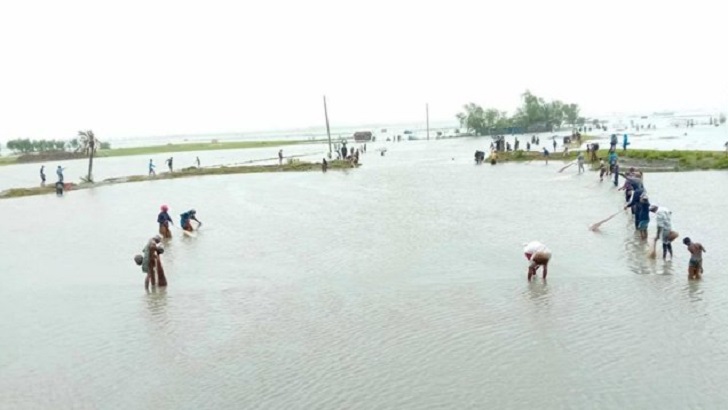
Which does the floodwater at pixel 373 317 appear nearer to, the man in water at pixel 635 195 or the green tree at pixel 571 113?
the man in water at pixel 635 195

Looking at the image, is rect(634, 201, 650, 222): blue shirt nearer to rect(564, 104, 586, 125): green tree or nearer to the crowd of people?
the crowd of people

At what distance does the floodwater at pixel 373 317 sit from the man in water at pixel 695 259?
23cm

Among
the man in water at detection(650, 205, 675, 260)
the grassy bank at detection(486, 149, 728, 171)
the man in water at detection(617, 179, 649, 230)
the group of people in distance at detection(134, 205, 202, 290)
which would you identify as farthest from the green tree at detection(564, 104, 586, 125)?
the group of people in distance at detection(134, 205, 202, 290)

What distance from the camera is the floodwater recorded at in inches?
344

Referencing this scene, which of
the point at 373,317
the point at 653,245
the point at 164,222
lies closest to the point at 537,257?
the point at 373,317

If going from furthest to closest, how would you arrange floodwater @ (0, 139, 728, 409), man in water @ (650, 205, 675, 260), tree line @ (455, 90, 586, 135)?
tree line @ (455, 90, 586, 135) → man in water @ (650, 205, 675, 260) → floodwater @ (0, 139, 728, 409)

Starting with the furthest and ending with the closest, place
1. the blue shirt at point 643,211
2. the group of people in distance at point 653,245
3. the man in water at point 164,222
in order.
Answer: the man in water at point 164,222, the blue shirt at point 643,211, the group of people in distance at point 653,245

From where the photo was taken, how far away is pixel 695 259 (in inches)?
510

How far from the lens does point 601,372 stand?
884cm

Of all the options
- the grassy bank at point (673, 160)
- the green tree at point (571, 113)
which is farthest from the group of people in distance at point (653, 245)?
the green tree at point (571, 113)

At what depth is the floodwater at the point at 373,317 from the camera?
8.73 meters

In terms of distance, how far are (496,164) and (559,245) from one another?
109ft

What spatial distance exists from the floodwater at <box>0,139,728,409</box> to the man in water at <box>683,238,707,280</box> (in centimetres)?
23

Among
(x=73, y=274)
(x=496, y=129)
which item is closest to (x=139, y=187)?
(x=73, y=274)
